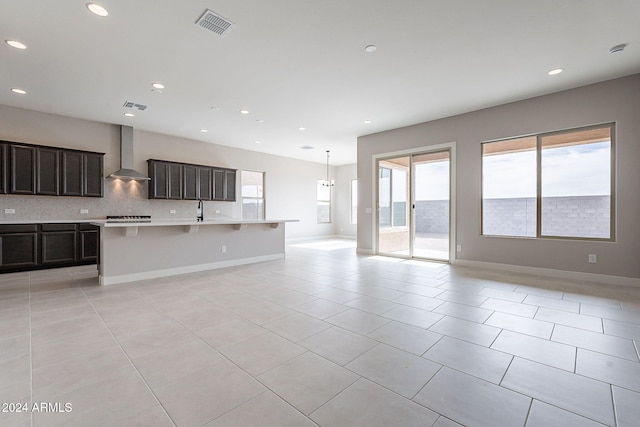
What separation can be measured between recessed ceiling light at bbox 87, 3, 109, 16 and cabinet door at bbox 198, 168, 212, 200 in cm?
472

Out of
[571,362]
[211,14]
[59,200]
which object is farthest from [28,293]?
[571,362]

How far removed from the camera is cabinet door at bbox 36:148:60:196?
5195mm

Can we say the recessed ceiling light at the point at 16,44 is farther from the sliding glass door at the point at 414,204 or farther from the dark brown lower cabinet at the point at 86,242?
the sliding glass door at the point at 414,204

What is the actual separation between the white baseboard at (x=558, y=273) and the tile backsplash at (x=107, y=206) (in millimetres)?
6675

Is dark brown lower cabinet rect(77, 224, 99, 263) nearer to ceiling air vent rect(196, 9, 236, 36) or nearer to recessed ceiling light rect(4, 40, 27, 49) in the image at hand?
recessed ceiling light rect(4, 40, 27, 49)

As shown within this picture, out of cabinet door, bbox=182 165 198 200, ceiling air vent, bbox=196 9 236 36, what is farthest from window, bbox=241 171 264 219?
ceiling air vent, bbox=196 9 236 36

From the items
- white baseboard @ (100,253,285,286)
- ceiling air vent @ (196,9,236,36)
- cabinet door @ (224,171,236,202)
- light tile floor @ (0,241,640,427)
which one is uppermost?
ceiling air vent @ (196,9,236,36)

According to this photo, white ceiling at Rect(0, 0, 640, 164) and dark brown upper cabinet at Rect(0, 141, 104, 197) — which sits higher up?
white ceiling at Rect(0, 0, 640, 164)

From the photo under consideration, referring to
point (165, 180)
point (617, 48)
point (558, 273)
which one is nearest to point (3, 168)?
point (165, 180)

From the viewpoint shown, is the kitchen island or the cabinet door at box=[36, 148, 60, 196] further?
the cabinet door at box=[36, 148, 60, 196]

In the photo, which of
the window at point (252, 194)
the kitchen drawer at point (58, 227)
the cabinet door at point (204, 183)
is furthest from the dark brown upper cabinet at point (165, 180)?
the window at point (252, 194)

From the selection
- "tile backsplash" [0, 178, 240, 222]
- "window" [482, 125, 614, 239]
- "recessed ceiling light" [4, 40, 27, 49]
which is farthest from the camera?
"tile backsplash" [0, 178, 240, 222]

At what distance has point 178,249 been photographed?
15.9 feet

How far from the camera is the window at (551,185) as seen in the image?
4332 mm
